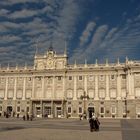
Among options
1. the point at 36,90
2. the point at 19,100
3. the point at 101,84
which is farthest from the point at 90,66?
the point at 19,100

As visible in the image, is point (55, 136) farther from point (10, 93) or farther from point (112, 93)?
point (10, 93)

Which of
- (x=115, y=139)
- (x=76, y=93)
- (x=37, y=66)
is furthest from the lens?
(x=37, y=66)

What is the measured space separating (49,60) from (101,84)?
1667cm

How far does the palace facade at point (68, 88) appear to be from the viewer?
2844 inches

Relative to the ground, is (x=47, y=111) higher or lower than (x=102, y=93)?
lower

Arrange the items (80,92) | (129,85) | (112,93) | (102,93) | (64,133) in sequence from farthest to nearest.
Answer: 1. (80,92)
2. (102,93)
3. (112,93)
4. (129,85)
5. (64,133)

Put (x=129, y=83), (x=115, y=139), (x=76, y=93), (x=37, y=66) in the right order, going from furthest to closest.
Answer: (x=37, y=66)
(x=76, y=93)
(x=129, y=83)
(x=115, y=139)

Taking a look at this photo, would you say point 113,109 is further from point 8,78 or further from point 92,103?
point 8,78

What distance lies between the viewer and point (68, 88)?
77812 millimetres

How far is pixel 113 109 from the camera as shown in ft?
242

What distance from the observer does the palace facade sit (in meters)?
72.2

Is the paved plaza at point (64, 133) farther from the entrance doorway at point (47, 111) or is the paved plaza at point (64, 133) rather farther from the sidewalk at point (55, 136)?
the entrance doorway at point (47, 111)

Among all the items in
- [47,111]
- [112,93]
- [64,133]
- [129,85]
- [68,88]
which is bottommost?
[64,133]

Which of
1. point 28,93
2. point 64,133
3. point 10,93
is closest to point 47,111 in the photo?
point 28,93
